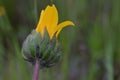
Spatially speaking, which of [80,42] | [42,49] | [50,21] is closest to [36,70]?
[42,49]

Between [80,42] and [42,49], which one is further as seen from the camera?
[80,42]

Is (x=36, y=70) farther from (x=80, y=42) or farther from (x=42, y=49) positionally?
(x=80, y=42)

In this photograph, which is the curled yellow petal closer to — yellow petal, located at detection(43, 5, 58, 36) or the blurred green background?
yellow petal, located at detection(43, 5, 58, 36)

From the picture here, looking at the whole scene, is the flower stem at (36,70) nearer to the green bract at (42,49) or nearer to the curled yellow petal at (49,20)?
the green bract at (42,49)

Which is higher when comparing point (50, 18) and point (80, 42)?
point (50, 18)

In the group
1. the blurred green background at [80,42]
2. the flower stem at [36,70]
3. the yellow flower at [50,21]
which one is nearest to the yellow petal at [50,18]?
the yellow flower at [50,21]

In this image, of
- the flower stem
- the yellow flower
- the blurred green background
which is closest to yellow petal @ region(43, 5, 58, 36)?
the yellow flower

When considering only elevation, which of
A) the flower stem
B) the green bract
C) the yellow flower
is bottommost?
the flower stem
